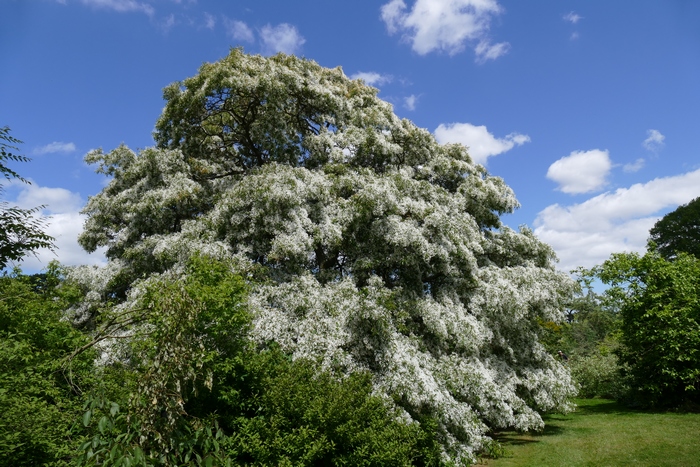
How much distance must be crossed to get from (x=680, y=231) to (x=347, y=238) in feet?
149

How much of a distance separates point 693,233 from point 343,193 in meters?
44.9

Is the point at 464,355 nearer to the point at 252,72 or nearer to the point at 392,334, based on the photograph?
the point at 392,334

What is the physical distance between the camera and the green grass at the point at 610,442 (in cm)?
1191

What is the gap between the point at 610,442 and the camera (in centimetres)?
1391

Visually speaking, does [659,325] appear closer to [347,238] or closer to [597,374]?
[597,374]

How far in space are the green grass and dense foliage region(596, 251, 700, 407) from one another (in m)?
1.36

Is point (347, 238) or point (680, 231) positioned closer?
point (347, 238)

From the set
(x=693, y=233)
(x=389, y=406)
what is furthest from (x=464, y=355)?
(x=693, y=233)

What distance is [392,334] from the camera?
11.0m

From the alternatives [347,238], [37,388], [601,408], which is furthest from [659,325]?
[37,388]

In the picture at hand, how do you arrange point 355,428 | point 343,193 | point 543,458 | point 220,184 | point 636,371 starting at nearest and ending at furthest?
point 355,428 → point 543,458 → point 343,193 → point 220,184 → point 636,371

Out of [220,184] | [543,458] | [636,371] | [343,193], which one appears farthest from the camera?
[636,371]

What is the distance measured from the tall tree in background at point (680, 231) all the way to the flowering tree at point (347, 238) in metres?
35.9

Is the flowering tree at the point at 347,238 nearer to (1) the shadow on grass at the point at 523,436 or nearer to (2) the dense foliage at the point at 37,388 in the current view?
(1) the shadow on grass at the point at 523,436
